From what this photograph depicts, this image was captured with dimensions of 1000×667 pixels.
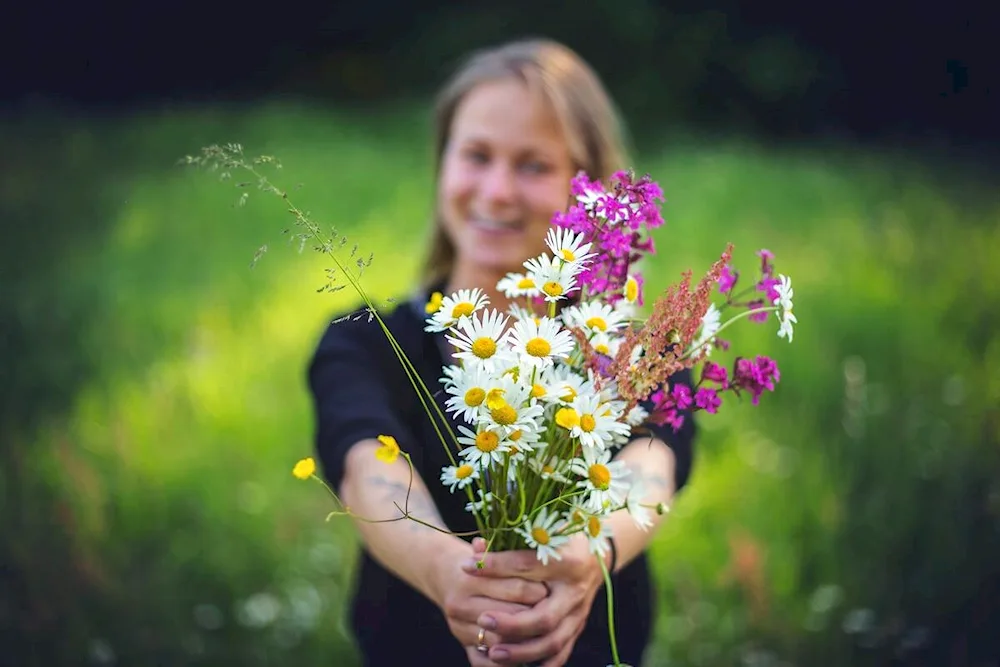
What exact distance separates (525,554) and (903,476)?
5.92ft

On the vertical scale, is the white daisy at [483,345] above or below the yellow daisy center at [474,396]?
above

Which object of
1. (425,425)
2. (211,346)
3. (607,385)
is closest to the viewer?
(607,385)

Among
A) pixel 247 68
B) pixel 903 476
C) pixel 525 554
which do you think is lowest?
pixel 903 476

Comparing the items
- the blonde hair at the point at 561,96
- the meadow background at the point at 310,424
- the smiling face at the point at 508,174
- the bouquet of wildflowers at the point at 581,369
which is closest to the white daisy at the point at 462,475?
the bouquet of wildflowers at the point at 581,369

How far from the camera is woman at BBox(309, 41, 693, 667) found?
0.90 metres

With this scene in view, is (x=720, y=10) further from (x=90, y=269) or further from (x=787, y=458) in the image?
(x=90, y=269)

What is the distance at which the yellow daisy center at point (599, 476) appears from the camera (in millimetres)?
769

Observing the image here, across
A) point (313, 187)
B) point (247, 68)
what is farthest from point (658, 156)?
point (247, 68)

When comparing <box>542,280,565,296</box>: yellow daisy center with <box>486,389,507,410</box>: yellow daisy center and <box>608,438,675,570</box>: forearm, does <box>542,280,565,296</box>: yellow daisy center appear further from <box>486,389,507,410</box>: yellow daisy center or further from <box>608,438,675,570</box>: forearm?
<box>608,438,675,570</box>: forearm

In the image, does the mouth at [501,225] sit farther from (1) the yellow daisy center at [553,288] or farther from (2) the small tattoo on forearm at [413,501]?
(1) the yellow daisy center at [553,288]

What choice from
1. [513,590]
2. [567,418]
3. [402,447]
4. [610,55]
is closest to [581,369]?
[567,418]

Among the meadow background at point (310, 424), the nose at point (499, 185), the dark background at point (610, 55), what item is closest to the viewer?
the nose at point (499, 185)

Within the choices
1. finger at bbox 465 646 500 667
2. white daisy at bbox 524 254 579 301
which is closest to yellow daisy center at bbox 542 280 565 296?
white daisy at bbox 524 254 579 301

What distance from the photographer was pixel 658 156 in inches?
174
